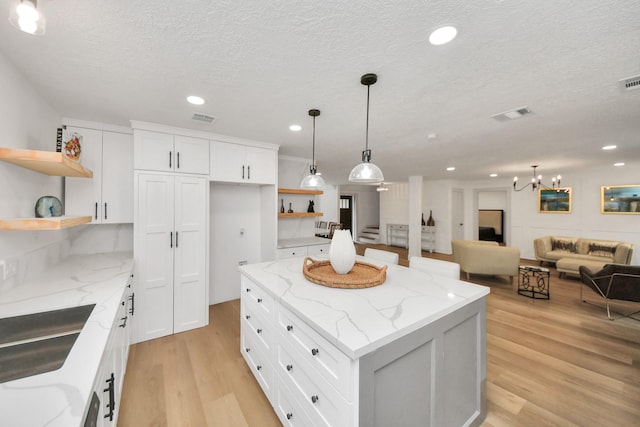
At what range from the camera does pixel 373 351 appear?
1052 mm

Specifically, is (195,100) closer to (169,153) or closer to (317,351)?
(169,153)

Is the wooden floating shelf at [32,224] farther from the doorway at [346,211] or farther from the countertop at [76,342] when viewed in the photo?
the doorway at [346,211]

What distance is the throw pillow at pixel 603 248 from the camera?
4996 millimetres

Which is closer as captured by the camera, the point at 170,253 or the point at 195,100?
the point at 195,100

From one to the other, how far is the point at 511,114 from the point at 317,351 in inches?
109

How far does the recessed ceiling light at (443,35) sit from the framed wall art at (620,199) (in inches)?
285

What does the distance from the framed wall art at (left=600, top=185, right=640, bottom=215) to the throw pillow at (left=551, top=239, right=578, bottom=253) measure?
1.02m

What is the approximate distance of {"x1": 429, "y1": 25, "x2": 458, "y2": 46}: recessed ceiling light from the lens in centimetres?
125

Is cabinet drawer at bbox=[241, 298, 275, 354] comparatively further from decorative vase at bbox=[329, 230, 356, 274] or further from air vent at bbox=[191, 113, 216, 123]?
air vent at bbox=[191, 113, 216, 123]

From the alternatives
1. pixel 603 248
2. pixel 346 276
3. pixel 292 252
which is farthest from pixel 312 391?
pixel 603 248

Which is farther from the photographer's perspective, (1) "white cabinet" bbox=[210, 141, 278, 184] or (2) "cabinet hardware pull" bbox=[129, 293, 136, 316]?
(1) "white cabinet" bbox=[210, 141, 278, 184]

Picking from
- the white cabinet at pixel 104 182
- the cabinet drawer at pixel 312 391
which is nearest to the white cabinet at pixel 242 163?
the white cabinet at pixel 104 182

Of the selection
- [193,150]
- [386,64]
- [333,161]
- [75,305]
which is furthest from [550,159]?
[75,305]

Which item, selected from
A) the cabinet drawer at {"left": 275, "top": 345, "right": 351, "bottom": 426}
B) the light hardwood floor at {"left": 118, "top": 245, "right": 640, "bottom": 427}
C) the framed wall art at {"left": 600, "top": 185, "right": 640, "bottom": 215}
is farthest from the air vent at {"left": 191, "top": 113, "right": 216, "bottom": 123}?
the framed wall art at {"left": 600, "top": 185, "right": 640, "bottom": 215}
